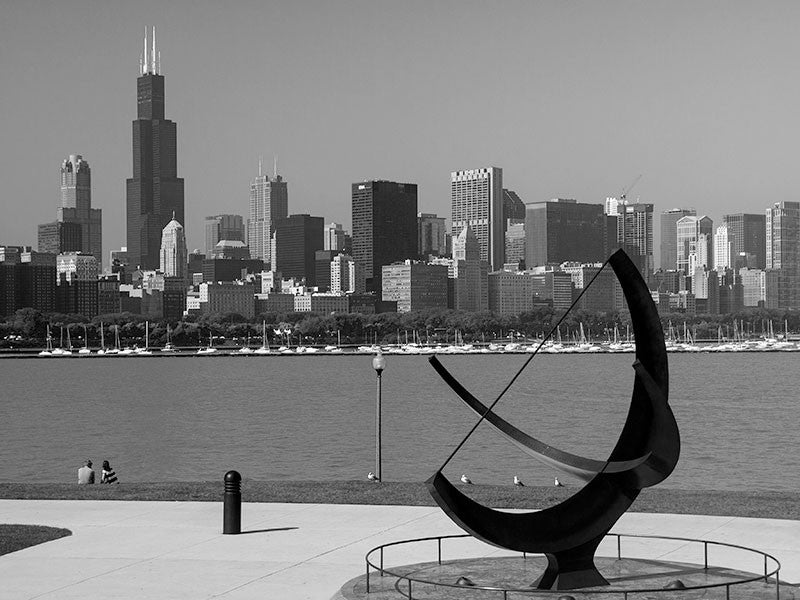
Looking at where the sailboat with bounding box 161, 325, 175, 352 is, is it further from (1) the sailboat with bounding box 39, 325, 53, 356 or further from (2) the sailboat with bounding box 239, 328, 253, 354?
(1) the sailboat with bounding box 39, 325, 53, 356

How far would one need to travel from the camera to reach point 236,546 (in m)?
13.2

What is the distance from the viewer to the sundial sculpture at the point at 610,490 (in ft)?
34.8

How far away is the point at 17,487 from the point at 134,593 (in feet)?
26.0

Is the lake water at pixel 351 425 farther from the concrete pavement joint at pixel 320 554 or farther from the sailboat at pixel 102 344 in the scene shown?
the sailboat at pixel 102 344

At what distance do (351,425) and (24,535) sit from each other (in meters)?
44.2

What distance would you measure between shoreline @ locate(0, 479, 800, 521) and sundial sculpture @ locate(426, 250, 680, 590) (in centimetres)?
486

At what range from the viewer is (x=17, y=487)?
18.3 meters

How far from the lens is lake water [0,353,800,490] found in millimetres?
39656

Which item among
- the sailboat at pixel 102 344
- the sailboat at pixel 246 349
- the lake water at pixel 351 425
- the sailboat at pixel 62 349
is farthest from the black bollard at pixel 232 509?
the sailboat at pixel 102 344

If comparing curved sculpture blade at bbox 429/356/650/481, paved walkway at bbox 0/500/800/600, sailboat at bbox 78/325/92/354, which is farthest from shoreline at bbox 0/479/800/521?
sailboat at bbox 78/325/92/354

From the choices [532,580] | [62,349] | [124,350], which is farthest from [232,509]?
[62,349]

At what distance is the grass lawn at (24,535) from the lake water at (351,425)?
2019 cm

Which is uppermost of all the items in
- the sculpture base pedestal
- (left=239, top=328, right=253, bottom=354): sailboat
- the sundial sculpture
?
the sundial sculpture

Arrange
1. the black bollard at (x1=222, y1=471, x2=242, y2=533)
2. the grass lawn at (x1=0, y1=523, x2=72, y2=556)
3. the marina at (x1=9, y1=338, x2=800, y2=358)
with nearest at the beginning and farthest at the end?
the grass lawn at (x1=0, y1=523, x2=72, y2=556) < the black bollard at (x1=222, y1=471, x2=242, y2=533) < the marina at (x1=9, y1=338, x2=800, y2=358)
